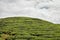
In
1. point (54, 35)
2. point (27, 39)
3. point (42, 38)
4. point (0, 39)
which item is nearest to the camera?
point (0, 39)

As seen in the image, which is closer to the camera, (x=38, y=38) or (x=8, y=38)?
(x=8, y=38)

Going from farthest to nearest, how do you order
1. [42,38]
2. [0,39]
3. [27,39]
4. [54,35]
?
[54,35]
[42,38]
[27,39]
[0,39]

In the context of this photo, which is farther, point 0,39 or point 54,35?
point 54,35

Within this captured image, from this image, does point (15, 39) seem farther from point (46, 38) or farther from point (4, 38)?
point (46, 38)

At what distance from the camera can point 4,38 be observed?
6762 cm

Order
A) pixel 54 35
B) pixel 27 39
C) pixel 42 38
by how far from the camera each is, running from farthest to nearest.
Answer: pixel 54 35, pixel 42 38, pixel 27 39

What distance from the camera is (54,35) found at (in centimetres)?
8256

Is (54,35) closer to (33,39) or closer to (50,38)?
(50,38)

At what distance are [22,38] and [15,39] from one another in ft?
15.5

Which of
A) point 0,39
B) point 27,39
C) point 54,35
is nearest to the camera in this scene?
point 0,39

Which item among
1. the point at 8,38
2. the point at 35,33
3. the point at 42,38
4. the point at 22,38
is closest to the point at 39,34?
the point at 35,33

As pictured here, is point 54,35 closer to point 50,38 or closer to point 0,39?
point 50,38

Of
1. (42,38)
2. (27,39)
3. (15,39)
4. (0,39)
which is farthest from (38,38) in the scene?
(0,39)

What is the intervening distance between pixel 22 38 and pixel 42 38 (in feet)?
29.4
